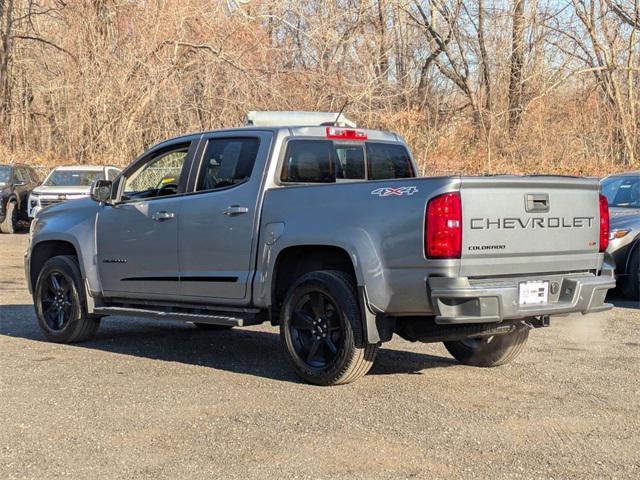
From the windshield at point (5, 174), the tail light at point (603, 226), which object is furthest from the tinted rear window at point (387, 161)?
the windshield at point (5, 174)

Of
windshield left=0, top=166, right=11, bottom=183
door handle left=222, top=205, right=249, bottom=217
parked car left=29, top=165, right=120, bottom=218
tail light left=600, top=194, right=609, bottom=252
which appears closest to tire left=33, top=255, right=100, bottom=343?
door handle left=222, top=205, right=249, bottom=217

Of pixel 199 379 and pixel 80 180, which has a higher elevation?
pixel 80 180

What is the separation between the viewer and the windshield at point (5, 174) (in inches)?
924

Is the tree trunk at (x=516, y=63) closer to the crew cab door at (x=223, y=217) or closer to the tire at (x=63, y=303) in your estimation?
the tire at (x=63, y=303)

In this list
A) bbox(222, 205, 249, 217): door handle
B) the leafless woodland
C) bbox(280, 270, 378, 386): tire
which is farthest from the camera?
the leafless woodland

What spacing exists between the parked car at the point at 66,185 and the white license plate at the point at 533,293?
15.8m

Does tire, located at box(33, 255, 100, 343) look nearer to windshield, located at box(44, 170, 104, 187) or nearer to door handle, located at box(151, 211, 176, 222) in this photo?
door handle, located at box(151, 211, 176, 222)

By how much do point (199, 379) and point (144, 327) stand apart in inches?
117

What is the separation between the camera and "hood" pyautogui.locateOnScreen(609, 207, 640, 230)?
11.7 meters

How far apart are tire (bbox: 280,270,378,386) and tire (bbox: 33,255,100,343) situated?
98.5 inches

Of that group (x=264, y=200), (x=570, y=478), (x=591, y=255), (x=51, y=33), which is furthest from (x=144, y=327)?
(x=51, y=33)

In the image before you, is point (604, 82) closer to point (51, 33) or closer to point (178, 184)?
point (51, 33)

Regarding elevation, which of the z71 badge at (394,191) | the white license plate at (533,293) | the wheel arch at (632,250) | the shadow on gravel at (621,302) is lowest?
the shadow on gravel at (621,302)

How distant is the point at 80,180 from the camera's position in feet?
71.8
